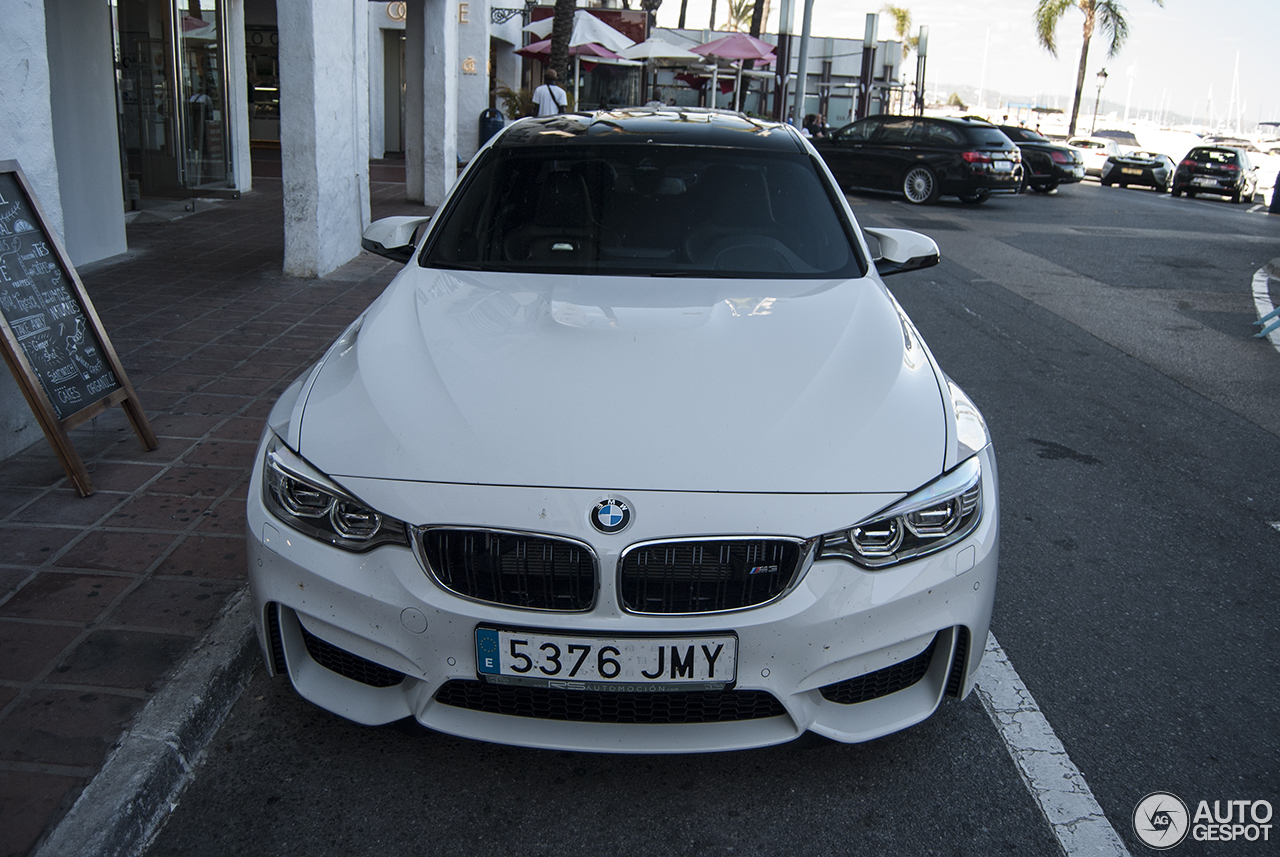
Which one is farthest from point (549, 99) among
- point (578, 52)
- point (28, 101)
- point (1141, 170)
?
point (1141, 170)

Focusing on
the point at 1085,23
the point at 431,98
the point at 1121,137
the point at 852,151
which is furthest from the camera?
the point at 1085,23

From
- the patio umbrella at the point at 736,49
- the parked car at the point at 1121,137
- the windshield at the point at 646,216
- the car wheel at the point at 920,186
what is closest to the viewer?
the windshield at the point at 646,216

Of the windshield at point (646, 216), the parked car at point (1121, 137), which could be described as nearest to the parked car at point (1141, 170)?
the parked car at point (1121, 137)

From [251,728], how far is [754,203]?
2.35 meters

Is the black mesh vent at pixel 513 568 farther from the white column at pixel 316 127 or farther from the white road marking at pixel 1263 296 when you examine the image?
the white road marking at pixel 1263 296

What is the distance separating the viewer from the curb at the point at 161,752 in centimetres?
212

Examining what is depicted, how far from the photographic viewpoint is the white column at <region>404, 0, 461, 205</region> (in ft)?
42.5

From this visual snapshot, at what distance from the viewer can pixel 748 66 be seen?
119 ft

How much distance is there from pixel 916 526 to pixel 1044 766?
783 millimetres

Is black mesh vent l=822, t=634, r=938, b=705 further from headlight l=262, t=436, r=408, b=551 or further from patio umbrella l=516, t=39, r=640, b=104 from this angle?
patio umbrella l=516, t=39, r=640, b=104

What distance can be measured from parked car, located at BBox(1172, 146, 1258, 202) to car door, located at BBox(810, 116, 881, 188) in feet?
42.6

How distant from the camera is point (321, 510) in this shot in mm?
2316

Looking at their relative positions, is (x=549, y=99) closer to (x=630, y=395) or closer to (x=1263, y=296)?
(x=1263, y=296)

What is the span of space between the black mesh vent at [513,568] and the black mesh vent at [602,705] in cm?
21
